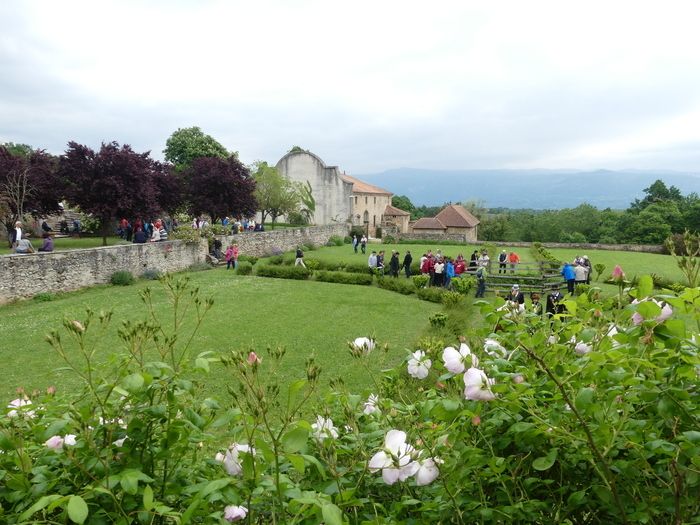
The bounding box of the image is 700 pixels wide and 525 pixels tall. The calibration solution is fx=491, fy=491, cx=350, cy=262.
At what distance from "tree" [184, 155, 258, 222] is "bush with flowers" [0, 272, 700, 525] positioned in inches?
1200

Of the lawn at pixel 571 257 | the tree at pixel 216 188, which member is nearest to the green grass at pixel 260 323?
the lawn at pixel 571 257

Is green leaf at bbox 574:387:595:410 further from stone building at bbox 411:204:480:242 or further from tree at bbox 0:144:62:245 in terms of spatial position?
stone building at bbox 411:204:480:242

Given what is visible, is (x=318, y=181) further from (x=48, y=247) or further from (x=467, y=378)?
(x=467, y=378)

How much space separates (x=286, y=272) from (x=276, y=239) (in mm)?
9777

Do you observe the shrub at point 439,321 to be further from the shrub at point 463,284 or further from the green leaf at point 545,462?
the green leaf at point 545,462

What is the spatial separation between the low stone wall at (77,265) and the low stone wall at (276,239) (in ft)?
15.2

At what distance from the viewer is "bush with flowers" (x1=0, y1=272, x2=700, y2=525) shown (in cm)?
175

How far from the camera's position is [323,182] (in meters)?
50.6

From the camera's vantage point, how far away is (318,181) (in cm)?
5059

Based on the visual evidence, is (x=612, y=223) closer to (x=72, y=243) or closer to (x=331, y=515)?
(x=72, y=243)

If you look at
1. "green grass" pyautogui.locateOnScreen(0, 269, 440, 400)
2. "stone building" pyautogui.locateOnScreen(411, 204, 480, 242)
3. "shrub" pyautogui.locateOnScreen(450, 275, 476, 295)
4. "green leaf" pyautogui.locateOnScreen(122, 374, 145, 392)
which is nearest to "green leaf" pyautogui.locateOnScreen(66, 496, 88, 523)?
"green leaf" pyautogui.locateOnScreen(122, 374, 145, 392)

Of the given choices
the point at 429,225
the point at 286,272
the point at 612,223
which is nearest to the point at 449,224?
the point at 429,225

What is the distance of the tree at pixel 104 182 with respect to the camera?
23188 mm

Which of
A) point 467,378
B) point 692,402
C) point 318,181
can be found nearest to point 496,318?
point 467,378
